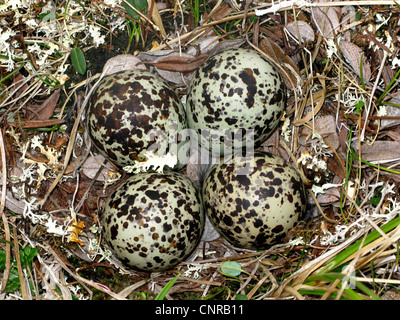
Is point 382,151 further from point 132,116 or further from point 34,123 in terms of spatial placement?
point 34,123

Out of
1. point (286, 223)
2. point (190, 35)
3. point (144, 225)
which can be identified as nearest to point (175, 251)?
point (144, 225)

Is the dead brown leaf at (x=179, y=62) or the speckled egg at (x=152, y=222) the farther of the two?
the dead brown leaf at (x=179, y=62)

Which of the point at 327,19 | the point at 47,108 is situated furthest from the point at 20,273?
the point at 327,19

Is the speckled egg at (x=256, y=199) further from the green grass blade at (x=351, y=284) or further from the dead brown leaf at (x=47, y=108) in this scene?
the dead brown leaf at (x=47, y=108)

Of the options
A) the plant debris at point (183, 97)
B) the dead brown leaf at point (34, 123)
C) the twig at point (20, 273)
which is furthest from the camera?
the dead brown leaf at point (34, 123)

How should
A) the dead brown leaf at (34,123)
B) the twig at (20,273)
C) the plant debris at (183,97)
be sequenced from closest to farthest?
the twig at (20,273) < the plant debris at (183,97) < the dead brown leaf at (34,123)

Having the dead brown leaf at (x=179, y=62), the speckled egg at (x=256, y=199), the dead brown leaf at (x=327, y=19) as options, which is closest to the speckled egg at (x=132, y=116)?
the dead brown leaf at (x=179, y=62)
